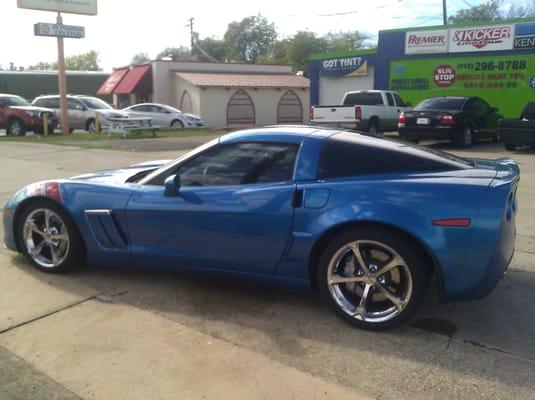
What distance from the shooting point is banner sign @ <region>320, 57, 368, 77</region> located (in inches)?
995

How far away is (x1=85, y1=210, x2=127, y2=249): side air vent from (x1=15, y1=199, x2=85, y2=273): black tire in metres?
0.22

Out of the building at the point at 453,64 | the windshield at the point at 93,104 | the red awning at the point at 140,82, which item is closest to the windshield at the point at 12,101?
the windshield at the point at 93,104

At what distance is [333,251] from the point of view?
3590 mm

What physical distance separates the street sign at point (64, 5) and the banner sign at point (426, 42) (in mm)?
13622

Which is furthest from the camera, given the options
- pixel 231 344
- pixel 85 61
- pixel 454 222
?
pixel 85 61

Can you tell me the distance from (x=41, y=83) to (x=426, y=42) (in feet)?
Answer: 112

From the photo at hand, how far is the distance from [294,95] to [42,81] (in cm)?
2284

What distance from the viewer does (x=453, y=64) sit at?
21969 millimetres

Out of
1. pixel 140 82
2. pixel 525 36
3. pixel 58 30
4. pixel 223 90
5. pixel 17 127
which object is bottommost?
pixel 17 127

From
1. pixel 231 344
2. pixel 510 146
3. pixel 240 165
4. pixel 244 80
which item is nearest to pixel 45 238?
pixel 240 165

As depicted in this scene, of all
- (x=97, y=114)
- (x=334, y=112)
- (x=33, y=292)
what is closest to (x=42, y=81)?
(x=97, y=114)

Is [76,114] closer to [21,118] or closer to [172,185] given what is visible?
[21,118]

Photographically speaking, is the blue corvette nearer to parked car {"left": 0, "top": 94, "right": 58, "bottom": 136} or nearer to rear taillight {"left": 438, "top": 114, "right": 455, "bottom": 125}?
rear taillight {"left": 438, "top": 114, "right": 455, "bottom": 125}

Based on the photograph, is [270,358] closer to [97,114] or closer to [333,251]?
[333,251]
